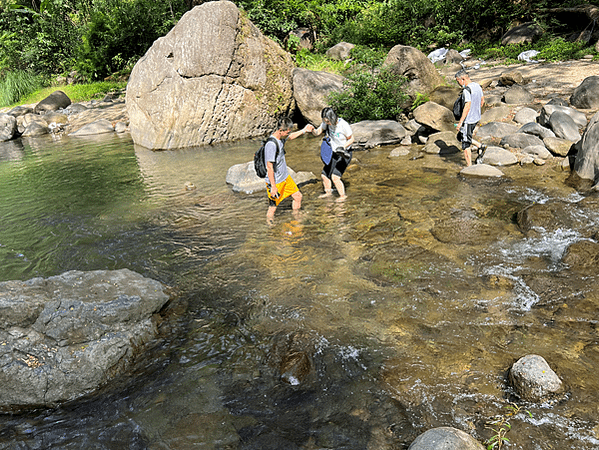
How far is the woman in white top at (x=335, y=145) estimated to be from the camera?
8.21 meters

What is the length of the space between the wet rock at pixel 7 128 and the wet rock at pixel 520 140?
2286cm

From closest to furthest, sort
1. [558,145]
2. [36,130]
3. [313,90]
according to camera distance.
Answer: [558,145], [313,90], [36,130]

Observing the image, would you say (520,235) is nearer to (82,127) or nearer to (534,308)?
(534,308)

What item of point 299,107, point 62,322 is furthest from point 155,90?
point 62,322

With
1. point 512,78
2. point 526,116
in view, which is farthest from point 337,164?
point 512,78

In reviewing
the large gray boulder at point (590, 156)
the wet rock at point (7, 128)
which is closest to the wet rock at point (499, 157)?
the large gray boulder at point (590, 156)

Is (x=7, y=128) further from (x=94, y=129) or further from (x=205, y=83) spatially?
(x=205, y=83)

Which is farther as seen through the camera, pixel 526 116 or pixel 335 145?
pixel 526 116

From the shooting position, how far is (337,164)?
28.6ft

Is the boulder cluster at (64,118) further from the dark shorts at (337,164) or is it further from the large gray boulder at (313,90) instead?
the dark shorts at (337,164)

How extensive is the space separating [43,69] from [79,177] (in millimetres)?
23273

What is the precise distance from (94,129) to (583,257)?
21326 millimetres

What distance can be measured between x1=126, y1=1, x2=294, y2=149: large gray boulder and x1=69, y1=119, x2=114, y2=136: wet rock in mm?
5578

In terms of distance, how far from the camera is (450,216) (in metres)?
7.56
